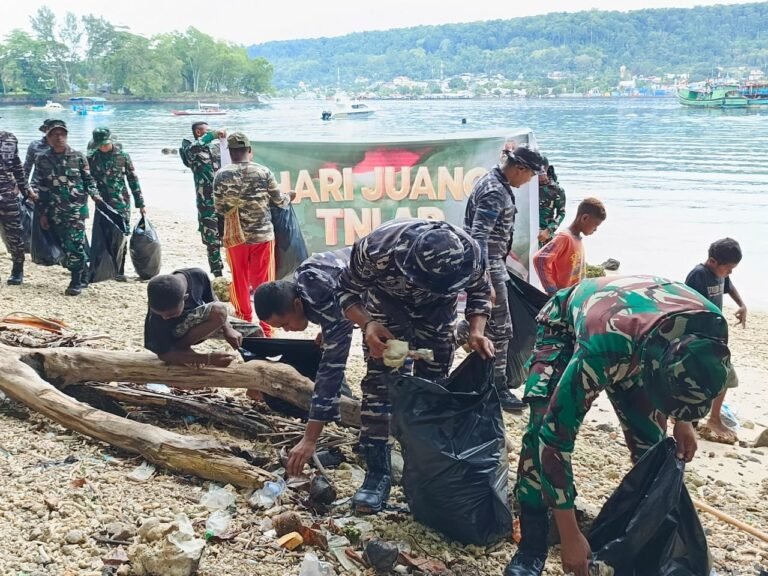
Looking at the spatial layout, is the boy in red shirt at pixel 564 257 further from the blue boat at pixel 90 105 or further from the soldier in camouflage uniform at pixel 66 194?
the blue boat at pixel 90 105

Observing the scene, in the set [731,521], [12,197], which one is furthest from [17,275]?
[731,521]

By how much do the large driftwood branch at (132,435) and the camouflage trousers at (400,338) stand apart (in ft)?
1.72

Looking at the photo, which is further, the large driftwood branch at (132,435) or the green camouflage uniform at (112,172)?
the green camouflage uniform at (112,172)

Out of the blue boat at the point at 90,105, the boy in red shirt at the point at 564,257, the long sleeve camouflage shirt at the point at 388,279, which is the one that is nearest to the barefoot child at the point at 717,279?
the boy in red shirt at the point at 564,257

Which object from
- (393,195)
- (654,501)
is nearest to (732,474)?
(654,501)

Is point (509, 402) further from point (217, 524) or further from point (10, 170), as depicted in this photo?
point (10, 170)

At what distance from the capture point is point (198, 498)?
122 inches

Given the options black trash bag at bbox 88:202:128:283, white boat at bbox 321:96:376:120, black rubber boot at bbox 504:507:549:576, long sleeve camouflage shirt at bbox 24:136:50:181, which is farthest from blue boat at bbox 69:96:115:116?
black rubber boot at bbox 504:507:549:576

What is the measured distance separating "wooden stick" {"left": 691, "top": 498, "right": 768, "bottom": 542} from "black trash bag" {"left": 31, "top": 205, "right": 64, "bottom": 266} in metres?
6.27

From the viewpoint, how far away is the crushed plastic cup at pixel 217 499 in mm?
3043

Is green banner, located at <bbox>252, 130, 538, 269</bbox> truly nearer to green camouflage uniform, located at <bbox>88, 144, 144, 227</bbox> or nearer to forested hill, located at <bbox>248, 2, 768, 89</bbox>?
green camouflage uniform, located at <bbox>88, 144, 144, 227</bbox>

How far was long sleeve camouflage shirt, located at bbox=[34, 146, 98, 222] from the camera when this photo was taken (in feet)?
22.4

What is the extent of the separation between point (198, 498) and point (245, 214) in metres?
3.06

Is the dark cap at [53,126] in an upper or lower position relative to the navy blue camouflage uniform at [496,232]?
upper
